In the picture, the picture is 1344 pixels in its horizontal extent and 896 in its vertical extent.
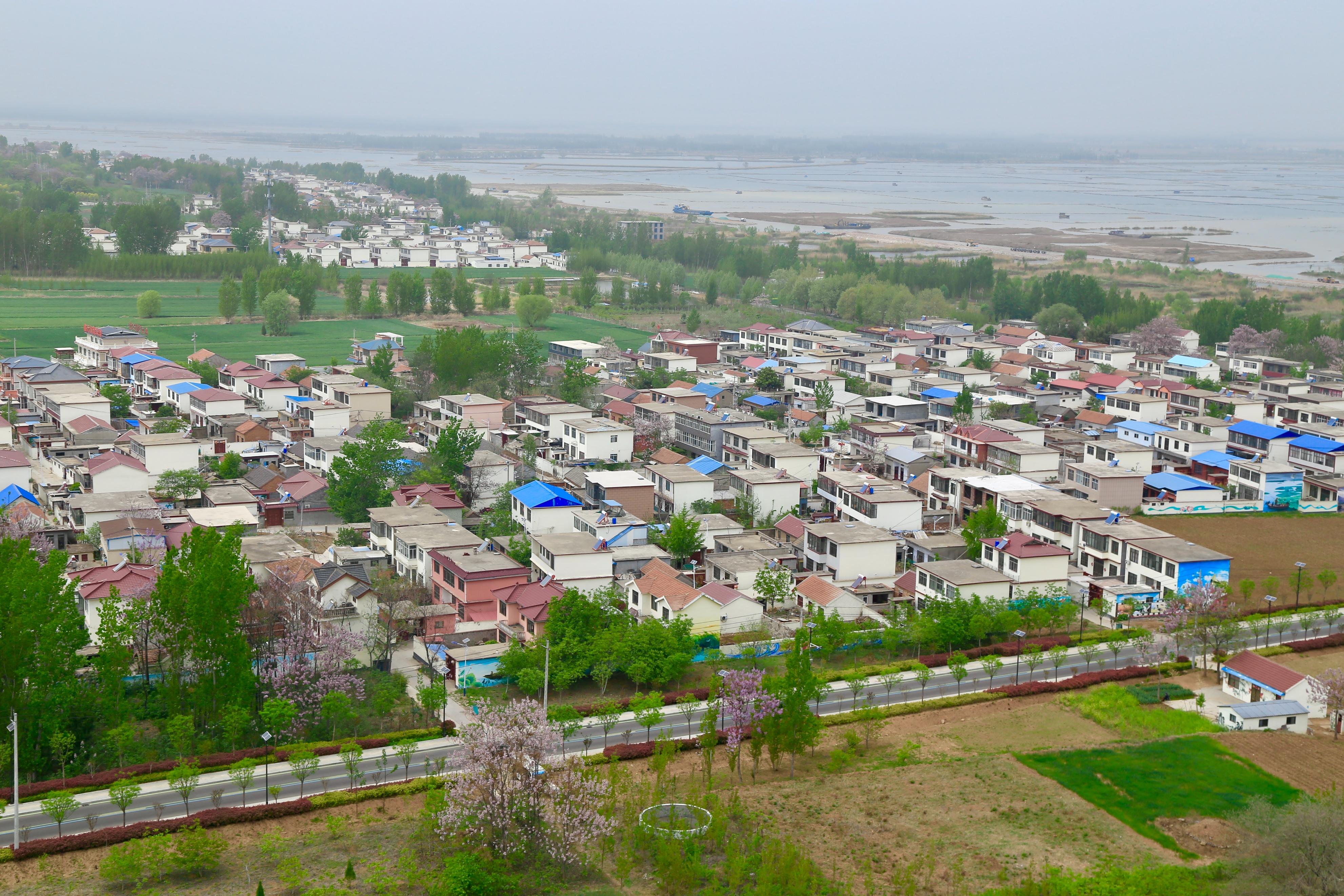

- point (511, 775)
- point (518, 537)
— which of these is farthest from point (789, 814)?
point (518, 537)

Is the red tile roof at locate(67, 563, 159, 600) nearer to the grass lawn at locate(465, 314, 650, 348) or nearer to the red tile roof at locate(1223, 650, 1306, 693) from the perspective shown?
the red tile roof at locate(1223, 650, 1306, 693)

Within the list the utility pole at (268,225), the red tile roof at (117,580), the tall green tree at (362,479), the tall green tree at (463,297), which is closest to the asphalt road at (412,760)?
the red tile roof at (117,580)

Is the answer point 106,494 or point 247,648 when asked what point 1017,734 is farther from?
point 106,494

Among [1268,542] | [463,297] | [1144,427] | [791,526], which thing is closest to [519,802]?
[791,526]

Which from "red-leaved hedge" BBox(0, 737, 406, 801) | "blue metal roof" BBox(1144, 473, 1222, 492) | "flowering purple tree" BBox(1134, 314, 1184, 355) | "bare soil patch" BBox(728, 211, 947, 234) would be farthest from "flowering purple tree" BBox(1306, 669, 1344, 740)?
"bare soil patch" BBox(728, 211, 947, 234)

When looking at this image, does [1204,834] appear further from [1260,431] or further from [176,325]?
[176,325]

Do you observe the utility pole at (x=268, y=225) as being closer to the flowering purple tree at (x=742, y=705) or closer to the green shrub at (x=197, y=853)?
the flowering purple tree at (x=742, y=705)
